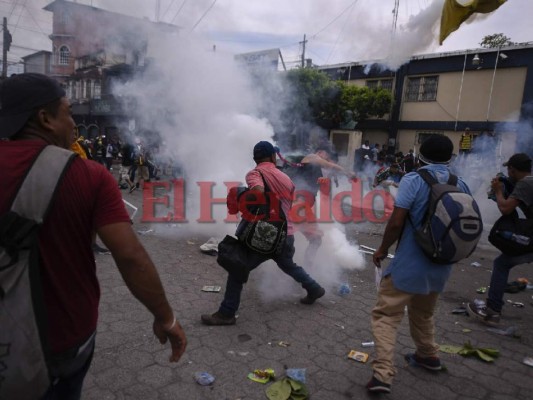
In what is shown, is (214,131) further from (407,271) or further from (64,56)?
(64,56)

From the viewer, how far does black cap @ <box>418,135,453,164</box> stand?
2.70 m

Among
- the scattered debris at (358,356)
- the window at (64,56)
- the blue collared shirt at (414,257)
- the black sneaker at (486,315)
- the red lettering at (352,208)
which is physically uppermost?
the window at (64,56)

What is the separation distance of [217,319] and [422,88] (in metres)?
19.0

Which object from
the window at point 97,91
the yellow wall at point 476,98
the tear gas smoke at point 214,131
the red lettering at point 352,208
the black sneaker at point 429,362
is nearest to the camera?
the black sneaker at point 429,362

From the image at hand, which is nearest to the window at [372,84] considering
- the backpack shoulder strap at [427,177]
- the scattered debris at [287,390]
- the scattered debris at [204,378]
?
the backpack shoulder strap at [427,177]

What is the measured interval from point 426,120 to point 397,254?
1829 cm

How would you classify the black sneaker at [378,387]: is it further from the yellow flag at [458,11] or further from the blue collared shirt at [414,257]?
the yellow flag at [458,11]

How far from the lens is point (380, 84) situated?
2081 centimetres

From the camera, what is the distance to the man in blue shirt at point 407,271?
8.50 ft

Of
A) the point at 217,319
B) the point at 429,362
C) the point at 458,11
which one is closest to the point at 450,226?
the point at 429,362

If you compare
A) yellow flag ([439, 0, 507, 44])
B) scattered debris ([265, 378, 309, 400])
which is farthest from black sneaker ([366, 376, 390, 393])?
yellow flag ([439, 0, 507, 44])

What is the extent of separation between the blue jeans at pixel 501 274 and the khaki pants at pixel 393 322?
1257 millimetres

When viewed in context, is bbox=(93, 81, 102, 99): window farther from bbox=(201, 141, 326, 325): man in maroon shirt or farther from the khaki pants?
the khaki pants

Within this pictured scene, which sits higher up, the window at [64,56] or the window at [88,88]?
the window at [64,56]
